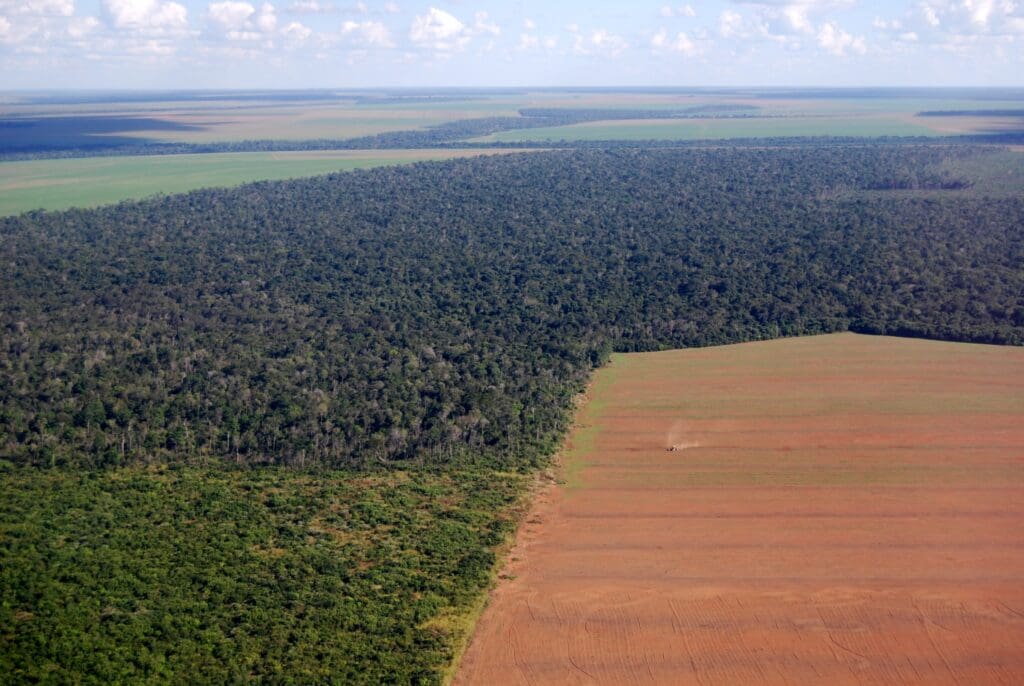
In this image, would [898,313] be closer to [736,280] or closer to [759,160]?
[736,280]

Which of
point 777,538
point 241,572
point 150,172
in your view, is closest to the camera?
point 241,572

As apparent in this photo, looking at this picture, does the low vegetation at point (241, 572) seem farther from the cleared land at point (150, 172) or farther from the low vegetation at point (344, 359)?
the cleared land at point (150, 172)

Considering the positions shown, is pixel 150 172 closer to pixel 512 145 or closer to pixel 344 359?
pixel 512 145

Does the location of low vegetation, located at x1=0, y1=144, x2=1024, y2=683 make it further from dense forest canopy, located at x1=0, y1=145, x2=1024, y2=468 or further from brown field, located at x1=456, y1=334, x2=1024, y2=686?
brown field, located at x1=456, y1=334, x2=1024, y2=686

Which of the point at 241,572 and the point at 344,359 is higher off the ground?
the point at 344,359

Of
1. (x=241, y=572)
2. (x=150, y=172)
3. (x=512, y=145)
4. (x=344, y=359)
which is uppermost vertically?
(x=512, y=145)

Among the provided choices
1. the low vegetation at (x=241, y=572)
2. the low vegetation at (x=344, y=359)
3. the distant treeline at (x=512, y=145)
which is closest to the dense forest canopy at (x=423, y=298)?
the low vegetation at (x=344, y=359)

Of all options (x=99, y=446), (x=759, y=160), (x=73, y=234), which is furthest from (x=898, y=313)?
(x=759, y=160)

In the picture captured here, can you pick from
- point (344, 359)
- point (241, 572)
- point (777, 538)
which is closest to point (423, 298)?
point (344, 359)
